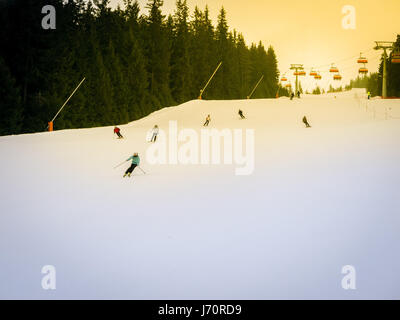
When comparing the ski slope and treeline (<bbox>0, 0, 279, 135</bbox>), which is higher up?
treeline (<bbox>0, 0, 279, 135</bbox>)

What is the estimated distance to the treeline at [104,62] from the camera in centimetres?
3691

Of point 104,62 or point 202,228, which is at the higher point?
point 104,62

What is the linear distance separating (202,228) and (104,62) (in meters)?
50.2

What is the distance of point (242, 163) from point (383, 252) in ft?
31.6

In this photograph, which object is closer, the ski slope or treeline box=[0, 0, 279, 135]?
the ski slope

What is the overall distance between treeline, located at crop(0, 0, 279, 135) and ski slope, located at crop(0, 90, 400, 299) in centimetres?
2548

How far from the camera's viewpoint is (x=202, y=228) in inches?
304

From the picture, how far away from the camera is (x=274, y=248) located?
21.9 ft

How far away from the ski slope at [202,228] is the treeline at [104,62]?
2548 cm

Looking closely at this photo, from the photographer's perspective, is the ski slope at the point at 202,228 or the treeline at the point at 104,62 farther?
the treeline at the point at 104,62

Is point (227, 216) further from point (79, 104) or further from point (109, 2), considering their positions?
point (109, 2)

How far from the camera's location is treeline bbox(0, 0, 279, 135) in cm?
3691
